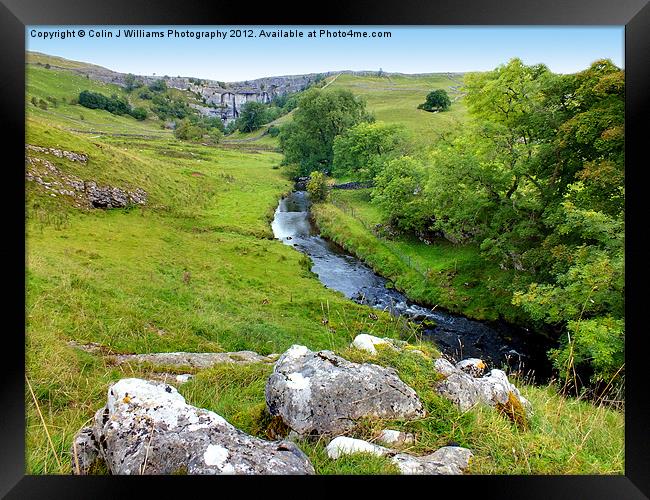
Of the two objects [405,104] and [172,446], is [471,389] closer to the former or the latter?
[172,446]

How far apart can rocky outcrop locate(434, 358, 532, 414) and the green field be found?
5.0 inches

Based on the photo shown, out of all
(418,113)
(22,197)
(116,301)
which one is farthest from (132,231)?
(418,113)

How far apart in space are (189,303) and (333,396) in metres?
8.86

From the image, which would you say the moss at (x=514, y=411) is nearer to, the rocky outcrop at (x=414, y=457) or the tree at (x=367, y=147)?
the rocky outcrop at (x=414, y=457)

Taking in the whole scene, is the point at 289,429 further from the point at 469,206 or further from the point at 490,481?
the point at 469,206

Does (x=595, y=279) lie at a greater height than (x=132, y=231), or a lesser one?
lesser

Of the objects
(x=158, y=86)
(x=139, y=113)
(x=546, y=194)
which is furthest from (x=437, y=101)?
(x=139, y=113)

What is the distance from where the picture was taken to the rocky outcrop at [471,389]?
3443 mm

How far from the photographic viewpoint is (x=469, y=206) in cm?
1416

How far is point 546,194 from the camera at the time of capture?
12.3 m

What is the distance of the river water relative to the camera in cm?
1049

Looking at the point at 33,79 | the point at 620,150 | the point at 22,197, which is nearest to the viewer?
the point at 22,197

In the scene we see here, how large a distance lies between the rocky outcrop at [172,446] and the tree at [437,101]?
25452mm
